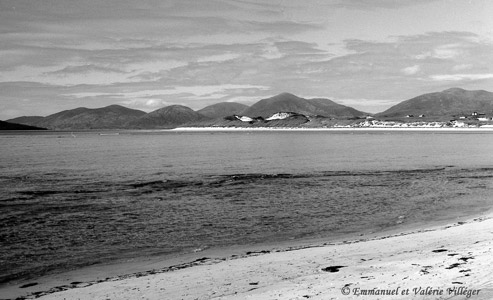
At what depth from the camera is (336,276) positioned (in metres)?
11.8

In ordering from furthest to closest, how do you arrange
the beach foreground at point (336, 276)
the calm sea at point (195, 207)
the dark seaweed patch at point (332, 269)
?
the calm sea at point (195, 207)
the dark seaweed patch at point (332, 269)
the beach foreground at point (336, 276)

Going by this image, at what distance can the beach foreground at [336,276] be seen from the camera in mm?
10141

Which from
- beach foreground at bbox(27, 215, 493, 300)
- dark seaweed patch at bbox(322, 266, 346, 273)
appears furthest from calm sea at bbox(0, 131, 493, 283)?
dark seaweed patch at bbox(322, 266, 346, 273)

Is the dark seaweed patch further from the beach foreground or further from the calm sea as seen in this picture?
the calm sea

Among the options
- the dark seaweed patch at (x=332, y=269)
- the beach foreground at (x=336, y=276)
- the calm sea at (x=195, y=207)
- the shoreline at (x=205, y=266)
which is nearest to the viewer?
the beach foreground at (x=336, y=276)

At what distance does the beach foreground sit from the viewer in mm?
10141

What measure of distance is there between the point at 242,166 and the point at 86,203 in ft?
87.3

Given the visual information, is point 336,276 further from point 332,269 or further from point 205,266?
point 205,266

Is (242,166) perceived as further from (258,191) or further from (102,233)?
(102,233)

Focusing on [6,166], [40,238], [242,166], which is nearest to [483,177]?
[242,166]

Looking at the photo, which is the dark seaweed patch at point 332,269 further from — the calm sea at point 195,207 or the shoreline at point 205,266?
the calm sea at point 195,207

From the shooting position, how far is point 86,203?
2695cm

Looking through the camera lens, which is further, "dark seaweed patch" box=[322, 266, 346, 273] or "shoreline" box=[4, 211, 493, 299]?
"dark seaweed patch" box=[322, 266, 346, 273]

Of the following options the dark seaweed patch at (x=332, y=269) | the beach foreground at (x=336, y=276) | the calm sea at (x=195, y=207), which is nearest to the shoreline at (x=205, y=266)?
the beach foreground at (x=336, y=276)
